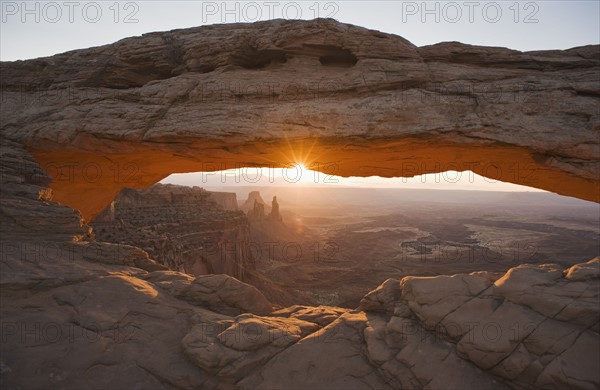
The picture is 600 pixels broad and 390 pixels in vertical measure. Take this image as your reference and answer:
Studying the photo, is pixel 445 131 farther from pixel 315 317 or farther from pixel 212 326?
pixel 212 326

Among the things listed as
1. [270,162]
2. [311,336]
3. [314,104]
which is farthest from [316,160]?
[311,336]

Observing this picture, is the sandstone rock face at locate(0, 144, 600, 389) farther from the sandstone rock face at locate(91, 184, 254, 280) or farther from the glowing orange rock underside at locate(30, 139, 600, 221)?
the sandstone rock face at locate(91, 184, 254, 280)

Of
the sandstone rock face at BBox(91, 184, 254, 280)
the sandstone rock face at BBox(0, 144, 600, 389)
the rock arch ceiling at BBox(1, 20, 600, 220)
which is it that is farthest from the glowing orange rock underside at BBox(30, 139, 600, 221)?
the sandstone rock face at BBox(91, 184, 254, 280)

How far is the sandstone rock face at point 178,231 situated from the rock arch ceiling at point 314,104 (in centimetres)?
772

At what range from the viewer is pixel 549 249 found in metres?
55.1

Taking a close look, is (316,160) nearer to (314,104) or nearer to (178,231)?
(314,104)

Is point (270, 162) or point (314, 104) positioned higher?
point (314, 104)

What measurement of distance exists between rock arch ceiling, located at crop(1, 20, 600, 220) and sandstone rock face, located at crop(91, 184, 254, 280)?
Result: 25.3ft

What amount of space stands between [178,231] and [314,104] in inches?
764

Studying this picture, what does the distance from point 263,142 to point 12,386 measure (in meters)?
7.97

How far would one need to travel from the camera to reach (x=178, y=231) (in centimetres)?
2503

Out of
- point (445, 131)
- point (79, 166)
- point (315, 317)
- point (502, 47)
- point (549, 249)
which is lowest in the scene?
point (549, 249)

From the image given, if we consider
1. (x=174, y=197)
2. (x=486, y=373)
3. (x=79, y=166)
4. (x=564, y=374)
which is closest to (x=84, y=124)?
(x=79, y=166)

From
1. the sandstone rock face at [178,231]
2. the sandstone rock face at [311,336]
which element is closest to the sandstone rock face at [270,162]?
the sandstone rock face at [311,336]
